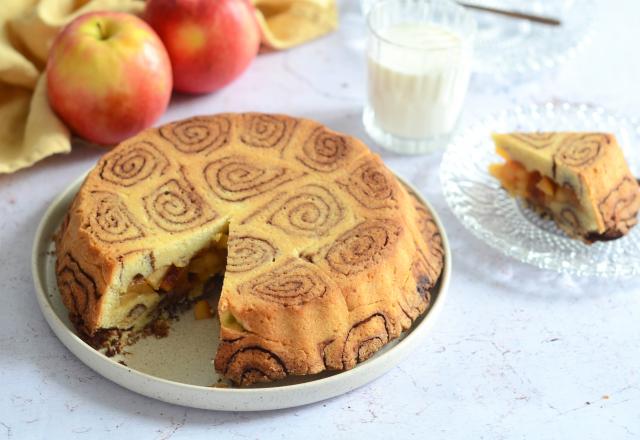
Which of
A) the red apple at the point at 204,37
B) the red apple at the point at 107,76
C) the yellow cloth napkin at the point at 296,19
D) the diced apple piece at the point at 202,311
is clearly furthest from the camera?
the yellow cloth napkin at the point at 296,19

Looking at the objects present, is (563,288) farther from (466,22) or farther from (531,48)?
(531,48)

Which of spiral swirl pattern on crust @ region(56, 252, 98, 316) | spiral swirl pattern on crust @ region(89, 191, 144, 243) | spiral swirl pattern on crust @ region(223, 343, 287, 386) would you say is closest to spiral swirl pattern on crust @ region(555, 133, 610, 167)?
spiral swirl pattern on crust @ region(223, 343, 287, 386)

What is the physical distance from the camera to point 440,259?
1.83 m

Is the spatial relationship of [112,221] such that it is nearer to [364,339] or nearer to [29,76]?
[364,339]

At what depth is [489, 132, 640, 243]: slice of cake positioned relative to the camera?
74.2 inches

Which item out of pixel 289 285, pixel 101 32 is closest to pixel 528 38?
pixel 101 32

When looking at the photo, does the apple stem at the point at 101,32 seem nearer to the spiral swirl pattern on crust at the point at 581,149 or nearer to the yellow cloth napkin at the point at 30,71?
the yellow cloth napkin at the point at 30,71

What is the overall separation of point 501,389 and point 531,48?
129 cm

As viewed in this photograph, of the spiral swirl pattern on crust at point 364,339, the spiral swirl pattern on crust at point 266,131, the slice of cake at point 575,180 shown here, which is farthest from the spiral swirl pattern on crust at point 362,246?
the slice of cake at point 575,180

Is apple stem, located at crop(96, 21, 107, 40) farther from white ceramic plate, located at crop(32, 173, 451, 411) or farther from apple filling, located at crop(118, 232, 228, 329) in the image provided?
apple filling, located at crop(118, 232, 228, 329)

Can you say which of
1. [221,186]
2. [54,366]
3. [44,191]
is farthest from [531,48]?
[54,366]

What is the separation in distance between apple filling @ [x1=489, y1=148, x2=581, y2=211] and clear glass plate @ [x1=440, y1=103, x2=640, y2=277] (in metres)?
0.04

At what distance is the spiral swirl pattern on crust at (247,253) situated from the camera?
5.41 feet

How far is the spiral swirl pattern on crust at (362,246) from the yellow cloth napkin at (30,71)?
0.84m
